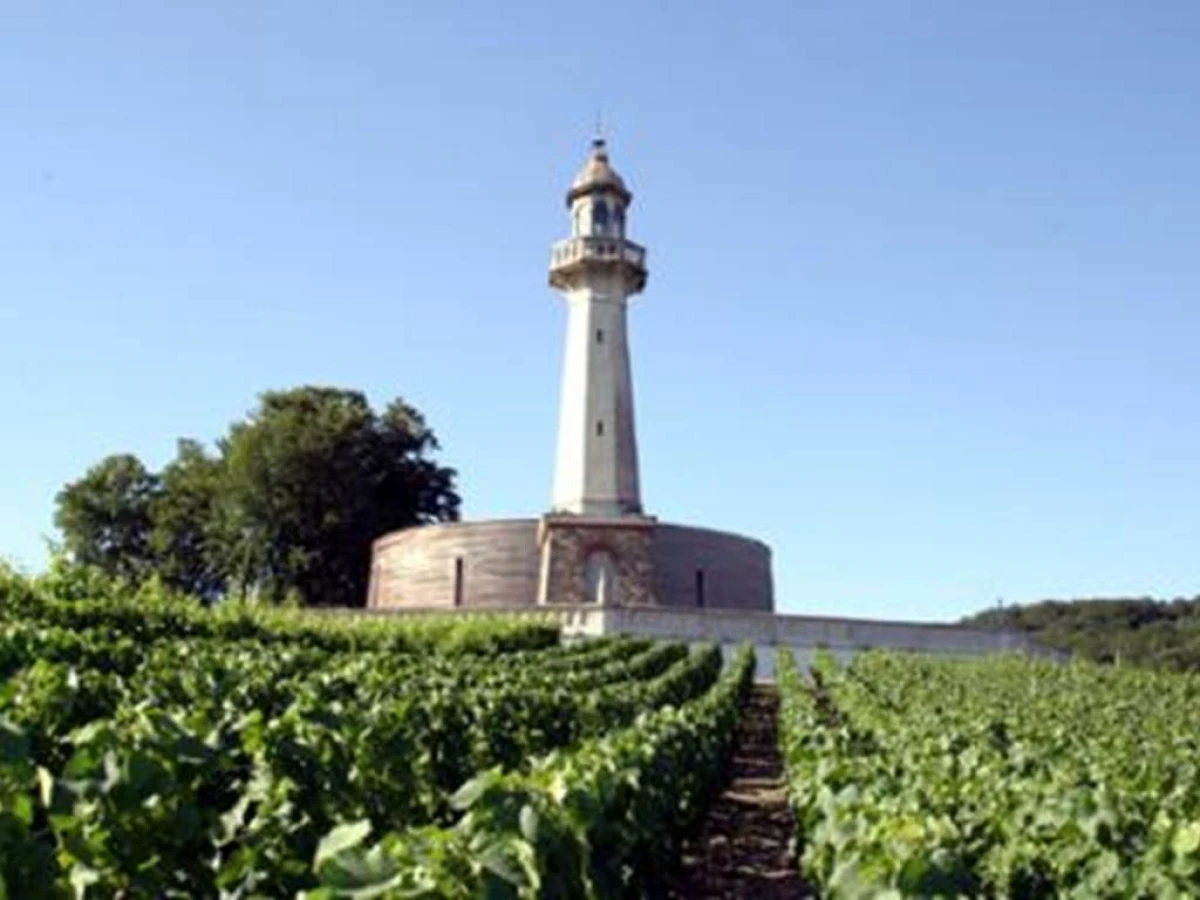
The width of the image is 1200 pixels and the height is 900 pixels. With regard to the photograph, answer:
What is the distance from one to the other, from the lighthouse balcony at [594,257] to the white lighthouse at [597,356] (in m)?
0.03

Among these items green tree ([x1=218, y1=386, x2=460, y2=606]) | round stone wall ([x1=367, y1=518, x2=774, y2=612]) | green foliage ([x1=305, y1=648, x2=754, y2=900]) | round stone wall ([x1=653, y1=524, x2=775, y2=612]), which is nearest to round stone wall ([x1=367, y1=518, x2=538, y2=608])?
round stone wall ([x1=367, y1=518, x2=774, y2=612])

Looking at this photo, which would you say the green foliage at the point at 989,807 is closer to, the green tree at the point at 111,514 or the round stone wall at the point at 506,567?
the round stone wall at the point at 506,567

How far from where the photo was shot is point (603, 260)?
45812 millimetres

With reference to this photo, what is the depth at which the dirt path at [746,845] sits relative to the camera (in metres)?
10.9

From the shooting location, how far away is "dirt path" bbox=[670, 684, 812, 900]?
10.9 metres

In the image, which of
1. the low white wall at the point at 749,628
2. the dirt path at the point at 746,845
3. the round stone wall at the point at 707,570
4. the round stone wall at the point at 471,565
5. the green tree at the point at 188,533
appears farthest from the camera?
the green tree at the point at 188,533

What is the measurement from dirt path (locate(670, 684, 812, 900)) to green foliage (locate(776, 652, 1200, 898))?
84 cm

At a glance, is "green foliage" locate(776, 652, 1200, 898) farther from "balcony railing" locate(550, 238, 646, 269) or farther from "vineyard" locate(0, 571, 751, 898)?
"balcony railing" locate(550, 238, 646, 269)

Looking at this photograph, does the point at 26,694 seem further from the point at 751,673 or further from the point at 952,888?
the point at 751,673

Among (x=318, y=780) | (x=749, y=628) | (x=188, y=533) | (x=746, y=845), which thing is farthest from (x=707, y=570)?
(x=318, y=780)

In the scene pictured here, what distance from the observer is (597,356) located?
1784 inches

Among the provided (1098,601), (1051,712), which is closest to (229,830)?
(1051,712)

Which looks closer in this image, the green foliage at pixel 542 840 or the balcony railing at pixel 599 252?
the green foliage at pixel 542 840

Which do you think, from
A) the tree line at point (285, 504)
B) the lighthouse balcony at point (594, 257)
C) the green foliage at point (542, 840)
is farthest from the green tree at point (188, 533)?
the green foliage at point (542, 840)
